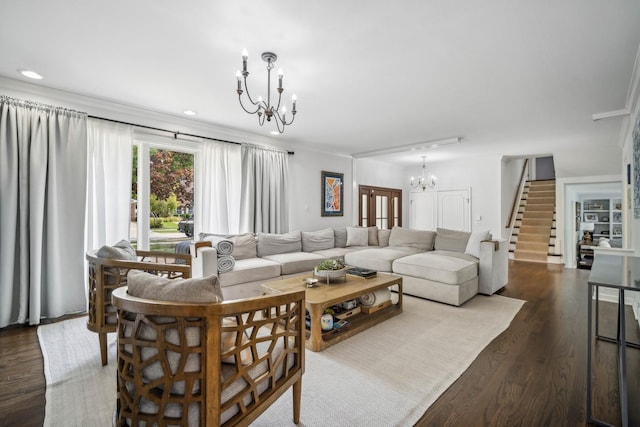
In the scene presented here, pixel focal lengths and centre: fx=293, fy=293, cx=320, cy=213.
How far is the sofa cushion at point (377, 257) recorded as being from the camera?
4.32 m

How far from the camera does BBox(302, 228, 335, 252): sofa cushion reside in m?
5.04

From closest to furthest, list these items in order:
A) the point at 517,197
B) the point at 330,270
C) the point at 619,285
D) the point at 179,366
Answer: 1. the point at 179,366
2. the point at 619,285
3. the point at 330,270
4. the point at 517,197

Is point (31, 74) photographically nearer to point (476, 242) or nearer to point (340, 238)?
point (340, 238)

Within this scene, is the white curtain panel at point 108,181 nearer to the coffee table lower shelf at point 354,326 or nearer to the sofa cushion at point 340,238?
the coffee table lower shelf at point 354,326

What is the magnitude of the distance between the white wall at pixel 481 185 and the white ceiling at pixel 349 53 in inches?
109

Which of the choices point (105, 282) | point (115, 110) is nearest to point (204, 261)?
point (105, 282)

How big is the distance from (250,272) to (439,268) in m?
2.36

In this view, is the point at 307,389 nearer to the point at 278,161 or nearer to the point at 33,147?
the point at 33,147

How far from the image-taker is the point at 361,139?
206 inches

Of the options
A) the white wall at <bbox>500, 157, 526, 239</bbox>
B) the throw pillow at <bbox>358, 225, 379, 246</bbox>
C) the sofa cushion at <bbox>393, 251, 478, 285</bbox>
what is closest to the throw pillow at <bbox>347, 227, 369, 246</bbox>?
the throw pillow at <bbox>358, 225, 379, 246</bbox>

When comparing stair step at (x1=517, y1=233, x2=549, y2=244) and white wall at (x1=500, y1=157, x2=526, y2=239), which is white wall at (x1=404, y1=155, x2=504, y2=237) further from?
stair step at (x1=517, y1=233, x2=549, y2=244)

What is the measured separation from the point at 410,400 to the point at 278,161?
4.16m

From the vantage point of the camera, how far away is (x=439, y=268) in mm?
3625

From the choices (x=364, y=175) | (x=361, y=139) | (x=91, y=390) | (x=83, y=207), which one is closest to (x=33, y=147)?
(x=83, y=207)
